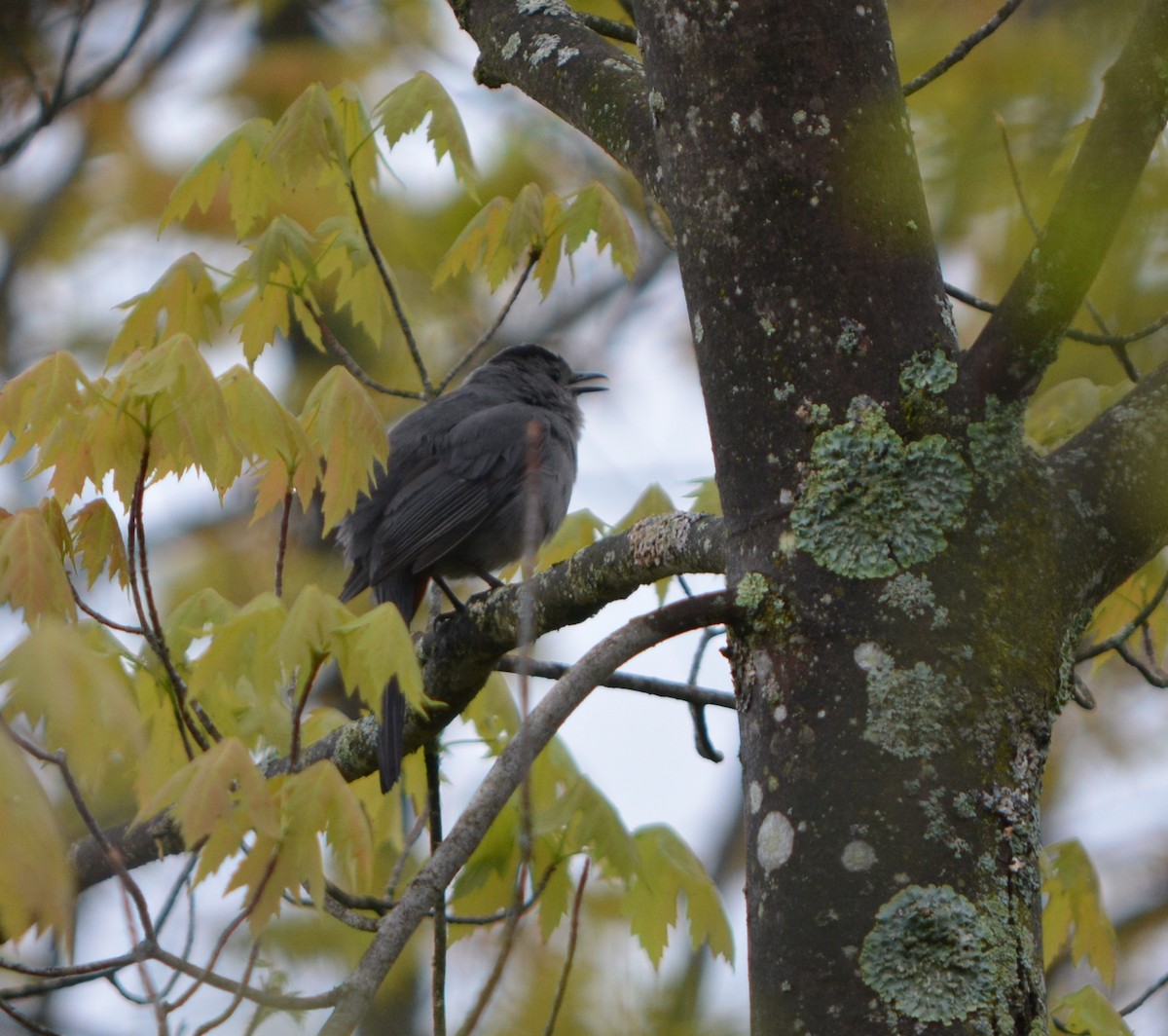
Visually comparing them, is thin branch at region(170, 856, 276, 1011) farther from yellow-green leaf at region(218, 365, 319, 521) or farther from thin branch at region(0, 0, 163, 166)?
thin branch at region(0, 0, 163, 166)

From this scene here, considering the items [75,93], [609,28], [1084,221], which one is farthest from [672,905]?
[75,93]

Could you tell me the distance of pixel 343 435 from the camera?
239cm

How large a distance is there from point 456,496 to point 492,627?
2.01 m

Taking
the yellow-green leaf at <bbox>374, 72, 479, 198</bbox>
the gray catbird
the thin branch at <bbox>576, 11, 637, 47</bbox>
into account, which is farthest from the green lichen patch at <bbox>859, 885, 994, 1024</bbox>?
the gray catbird

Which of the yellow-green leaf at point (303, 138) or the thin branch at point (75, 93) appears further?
the thin branch at point (75, 93)

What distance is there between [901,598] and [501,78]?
5.49 feet

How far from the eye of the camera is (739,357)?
1888 mm

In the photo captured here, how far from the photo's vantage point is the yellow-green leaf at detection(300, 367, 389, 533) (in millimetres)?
2375

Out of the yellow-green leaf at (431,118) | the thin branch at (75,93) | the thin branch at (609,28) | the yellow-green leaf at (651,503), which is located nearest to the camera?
the thin branch at (609,28)

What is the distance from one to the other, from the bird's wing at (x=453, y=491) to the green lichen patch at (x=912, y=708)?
9.38ft

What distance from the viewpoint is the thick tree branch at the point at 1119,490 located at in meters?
1.82

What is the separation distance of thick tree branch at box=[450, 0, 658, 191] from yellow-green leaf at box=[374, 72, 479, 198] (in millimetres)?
312

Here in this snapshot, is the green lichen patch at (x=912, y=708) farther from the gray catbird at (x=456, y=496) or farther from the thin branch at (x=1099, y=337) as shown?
the gray catbird at (x=456, y=496)

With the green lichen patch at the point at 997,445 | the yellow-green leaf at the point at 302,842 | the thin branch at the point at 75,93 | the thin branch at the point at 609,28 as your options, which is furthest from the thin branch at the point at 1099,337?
the thin branch at the point at 75,93
